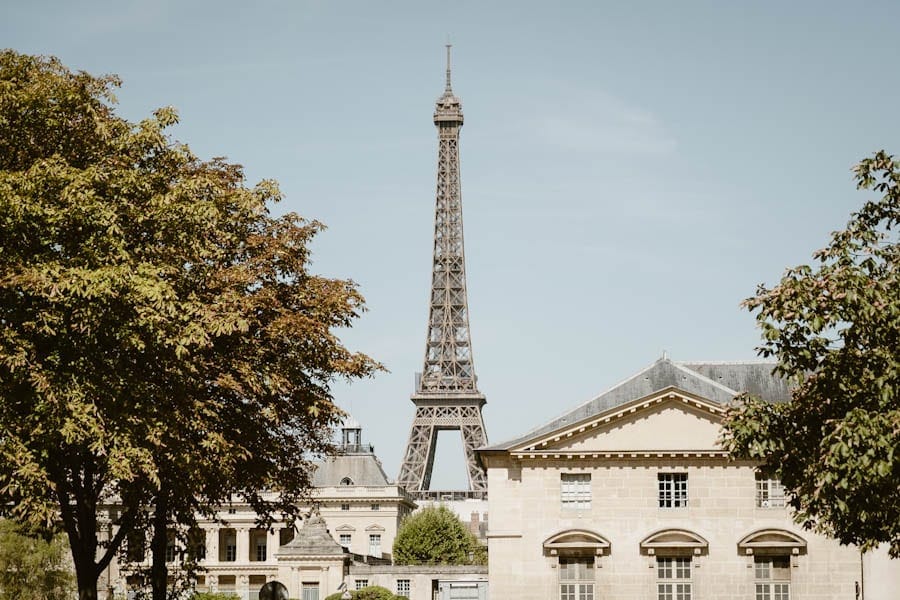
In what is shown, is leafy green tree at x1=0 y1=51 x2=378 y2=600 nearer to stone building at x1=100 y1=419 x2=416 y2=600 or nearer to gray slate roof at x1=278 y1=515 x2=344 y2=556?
gray slate roof at x1=278 y1=515 x2=344 y2=556

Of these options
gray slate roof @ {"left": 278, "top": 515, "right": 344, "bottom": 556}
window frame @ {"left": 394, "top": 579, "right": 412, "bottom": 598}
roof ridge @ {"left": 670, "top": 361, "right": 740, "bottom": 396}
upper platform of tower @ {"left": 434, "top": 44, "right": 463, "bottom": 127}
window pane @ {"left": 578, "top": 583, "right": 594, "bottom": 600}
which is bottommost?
window frame @ {"left": 394, "top": 579, "right": 412, "bottom": 598}

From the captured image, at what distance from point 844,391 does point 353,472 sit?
8441 centimetres

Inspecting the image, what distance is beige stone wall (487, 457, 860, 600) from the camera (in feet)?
144

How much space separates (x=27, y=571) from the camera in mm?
64312

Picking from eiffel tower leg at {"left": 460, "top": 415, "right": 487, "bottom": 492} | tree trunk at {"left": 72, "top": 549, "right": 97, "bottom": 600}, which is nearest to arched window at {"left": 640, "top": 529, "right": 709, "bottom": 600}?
tree trunk at {"left": 72, "top": 549, "right": 97, "bottom": 600}

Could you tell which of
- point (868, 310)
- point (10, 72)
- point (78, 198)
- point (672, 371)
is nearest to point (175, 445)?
point (78, 198)

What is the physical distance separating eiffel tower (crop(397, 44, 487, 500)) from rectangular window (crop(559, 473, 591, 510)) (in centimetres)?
6245

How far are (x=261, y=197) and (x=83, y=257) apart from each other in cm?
581

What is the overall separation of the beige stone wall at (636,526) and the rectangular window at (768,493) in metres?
0.24

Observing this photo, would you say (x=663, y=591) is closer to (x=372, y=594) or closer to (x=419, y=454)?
(x=372, y=594)

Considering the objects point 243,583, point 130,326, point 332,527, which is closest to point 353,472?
point 332,527

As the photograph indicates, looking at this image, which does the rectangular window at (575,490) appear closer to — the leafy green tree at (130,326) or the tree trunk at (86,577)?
the leafy green tree at (130,326)

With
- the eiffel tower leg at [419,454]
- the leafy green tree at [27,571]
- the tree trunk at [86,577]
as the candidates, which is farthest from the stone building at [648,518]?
the eiffel tower leg at [419,454]

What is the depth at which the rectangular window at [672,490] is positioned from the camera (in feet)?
149
